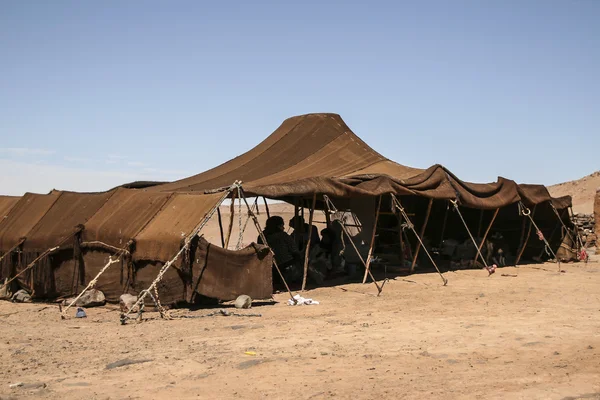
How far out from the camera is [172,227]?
40.5 feet

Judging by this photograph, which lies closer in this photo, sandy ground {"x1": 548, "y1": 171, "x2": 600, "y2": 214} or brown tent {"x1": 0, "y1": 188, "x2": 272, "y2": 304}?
brown tent {"x1": 0, "y1": 188, "x2": 272, "y2": 304}

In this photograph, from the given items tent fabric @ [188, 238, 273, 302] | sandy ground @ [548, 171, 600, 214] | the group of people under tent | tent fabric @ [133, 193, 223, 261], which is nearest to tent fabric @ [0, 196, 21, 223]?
tent fabric @ [133, 193, 223, 261]

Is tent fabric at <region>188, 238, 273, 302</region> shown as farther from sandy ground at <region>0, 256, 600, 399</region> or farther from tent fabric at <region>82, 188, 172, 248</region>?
tent fabric at <region>82, 188, 172, 248</region>

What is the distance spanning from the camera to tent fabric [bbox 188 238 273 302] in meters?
11.9

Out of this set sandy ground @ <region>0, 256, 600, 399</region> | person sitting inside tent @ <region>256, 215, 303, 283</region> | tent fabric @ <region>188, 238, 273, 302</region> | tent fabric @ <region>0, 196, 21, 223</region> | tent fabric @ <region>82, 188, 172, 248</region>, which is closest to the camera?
sandy ground @ <region>0, 256, 600, 399</region>

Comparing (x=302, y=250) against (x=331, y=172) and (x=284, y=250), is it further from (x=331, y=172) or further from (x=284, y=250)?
(x=331, y=172)

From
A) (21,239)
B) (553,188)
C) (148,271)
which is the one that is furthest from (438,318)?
(553,188)

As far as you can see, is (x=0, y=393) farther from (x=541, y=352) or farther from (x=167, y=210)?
(x=167, y=210)

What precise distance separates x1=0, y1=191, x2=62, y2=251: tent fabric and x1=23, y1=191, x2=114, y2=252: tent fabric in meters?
0.29

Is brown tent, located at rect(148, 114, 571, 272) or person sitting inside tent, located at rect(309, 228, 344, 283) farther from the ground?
brown tent, located at rect(148, 114, 571, 272)

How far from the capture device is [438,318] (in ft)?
34.6

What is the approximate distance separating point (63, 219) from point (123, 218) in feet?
6.59

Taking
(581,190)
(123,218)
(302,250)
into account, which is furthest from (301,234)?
(581,190)

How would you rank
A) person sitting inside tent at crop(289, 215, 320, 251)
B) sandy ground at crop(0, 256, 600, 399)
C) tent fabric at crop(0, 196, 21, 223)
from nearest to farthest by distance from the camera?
sandy ground at crop(0, 256, 600, 399), person sitting inside tent at crop(289, 215, 320, 251), tent fabric at crop(0, 196, 21, 223)
